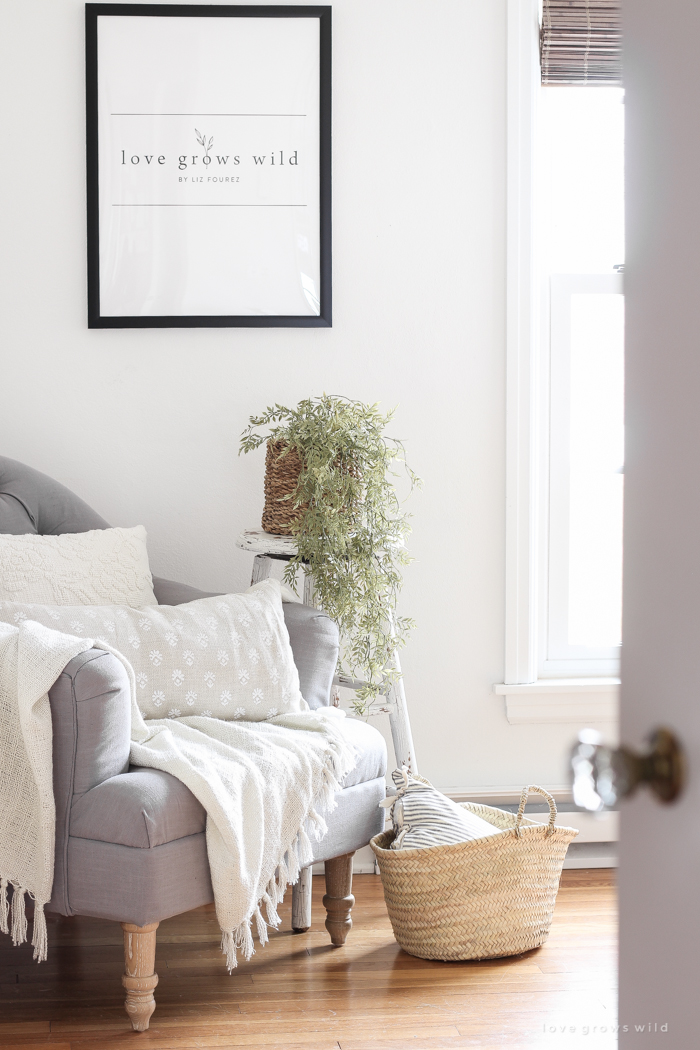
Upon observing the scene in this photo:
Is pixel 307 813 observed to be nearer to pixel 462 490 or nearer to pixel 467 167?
pixel 462 490

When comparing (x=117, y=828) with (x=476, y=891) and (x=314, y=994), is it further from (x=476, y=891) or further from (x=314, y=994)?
(x=476, y=891)

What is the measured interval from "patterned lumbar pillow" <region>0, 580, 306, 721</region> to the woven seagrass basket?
0.41 metres

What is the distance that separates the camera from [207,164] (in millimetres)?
2523

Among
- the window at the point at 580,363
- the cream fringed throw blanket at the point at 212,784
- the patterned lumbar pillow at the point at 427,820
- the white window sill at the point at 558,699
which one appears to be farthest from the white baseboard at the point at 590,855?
the cream fringed throw blanket at the point at 212,784

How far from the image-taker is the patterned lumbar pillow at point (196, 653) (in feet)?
6.11

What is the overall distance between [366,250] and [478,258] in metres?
0.30

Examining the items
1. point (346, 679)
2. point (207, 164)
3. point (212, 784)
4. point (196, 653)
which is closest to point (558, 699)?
point (346, 679)

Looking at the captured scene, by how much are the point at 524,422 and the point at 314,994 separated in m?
1.50

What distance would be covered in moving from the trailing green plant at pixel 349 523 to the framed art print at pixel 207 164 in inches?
22.1

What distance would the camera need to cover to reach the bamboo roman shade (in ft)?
8.34

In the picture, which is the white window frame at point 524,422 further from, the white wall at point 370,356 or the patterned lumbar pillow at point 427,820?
the patterned lumbar pillow at point 427,820

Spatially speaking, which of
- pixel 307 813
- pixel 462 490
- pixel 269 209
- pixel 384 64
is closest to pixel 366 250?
pixel 269 209

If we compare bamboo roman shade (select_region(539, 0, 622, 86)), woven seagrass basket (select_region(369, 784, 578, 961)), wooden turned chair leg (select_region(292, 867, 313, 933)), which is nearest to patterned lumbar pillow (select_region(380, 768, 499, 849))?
woven seagrass basket (select_region(369, 784, 578, 961))

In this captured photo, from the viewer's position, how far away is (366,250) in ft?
8.50
